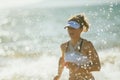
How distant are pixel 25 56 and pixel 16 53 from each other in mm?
1000

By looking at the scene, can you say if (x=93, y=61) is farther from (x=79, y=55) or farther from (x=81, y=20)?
(x=81, y=20)

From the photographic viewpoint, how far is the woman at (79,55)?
21.8ft

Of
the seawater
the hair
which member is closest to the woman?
the hair

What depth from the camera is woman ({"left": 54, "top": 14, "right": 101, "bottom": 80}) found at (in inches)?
261

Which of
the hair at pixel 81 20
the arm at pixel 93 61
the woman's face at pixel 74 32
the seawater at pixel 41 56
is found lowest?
the seawater at pixel 41 56

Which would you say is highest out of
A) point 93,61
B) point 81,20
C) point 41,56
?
point 81,20

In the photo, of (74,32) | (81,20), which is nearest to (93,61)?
(74,32)

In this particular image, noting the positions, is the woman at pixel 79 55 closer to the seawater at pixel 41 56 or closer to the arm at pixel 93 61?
the arm at pixel 93 61

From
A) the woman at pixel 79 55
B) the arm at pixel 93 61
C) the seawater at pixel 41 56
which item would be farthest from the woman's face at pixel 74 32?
the seawater at pixel 41 56

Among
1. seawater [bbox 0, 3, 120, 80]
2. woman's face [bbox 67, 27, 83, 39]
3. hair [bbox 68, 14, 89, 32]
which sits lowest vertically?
seawater [bbox 0, 3, 120, 80]

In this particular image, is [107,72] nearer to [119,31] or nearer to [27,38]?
[27,38]

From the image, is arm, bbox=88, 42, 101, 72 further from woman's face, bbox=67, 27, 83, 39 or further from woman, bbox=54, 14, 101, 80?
woman's face, bbox=67, 27, 83, 39

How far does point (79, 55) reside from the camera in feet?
22.1

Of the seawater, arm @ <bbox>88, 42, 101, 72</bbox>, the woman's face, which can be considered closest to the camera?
arm @ <bbox>88, 42, 101, 72</bbox>
